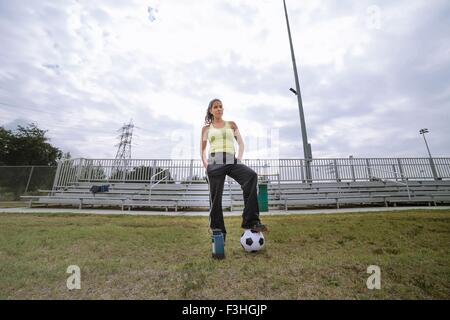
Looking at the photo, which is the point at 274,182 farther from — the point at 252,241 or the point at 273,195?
the point at 252,241

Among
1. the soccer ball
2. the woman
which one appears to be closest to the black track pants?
the woman

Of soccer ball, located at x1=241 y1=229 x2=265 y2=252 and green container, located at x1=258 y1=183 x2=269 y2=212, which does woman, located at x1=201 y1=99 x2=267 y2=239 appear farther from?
green container, located at x1=258 y1=183 x2=269 y2=212

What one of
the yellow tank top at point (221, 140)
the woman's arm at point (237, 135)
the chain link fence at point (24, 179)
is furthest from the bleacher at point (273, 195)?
the yellow tank top at point (221, 140)

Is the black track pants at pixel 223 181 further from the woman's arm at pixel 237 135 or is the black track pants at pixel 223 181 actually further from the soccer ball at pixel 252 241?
the woman's arm at pixel 237 135

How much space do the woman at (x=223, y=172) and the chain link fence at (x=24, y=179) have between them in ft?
50.5

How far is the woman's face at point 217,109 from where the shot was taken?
2.87 m

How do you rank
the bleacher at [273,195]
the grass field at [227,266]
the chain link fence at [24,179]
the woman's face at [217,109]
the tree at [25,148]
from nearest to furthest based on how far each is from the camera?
→ the grass field at [227,266] < the woman's face at [217,109] < the bleacher at [273,195] < the chain link fence at [24,179] < the tree at [25,148]

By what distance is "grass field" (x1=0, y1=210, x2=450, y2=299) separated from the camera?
152cm

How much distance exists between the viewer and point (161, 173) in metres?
11.1

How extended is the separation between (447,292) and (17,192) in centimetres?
1902

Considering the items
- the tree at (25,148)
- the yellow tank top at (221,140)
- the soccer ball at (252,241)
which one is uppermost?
the tree at (25,148)

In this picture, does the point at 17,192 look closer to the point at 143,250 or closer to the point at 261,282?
the point at 143,250
